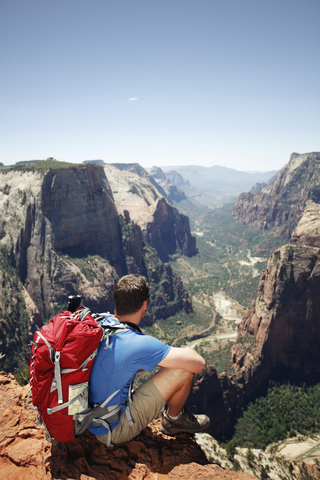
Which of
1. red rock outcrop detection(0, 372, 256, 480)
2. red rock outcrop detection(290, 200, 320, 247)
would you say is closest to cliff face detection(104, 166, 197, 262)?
red rock outcrop detection(290, 200, 320, 247)

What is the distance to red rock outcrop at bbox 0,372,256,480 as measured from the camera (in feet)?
16.8

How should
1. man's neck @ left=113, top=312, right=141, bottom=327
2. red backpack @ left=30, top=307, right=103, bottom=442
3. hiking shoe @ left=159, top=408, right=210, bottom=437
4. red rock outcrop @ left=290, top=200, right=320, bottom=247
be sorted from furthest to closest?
red rock outcrop @ left=290, top=200, right=320, bottom=247 < hiking shoe @ left=159, top=408, right=210, bottom=437 < man's neck @ left=113, top=312, right=141, bottom=327 < red backpack @ left=30, top=307, right=103, bottom=442

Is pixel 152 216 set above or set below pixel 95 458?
below

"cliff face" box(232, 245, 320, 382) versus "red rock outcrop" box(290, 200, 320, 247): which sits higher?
"red rock outcrop" box(290, 200, 320, 247)

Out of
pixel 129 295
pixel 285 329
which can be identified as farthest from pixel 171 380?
pixel 285 329

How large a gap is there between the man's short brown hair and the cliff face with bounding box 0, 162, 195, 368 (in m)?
42.7

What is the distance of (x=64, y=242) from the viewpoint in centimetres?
5919

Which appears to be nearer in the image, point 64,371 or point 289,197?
point 64,371

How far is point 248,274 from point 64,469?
4388 inches

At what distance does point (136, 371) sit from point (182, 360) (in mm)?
924

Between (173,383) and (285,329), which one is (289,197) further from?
(173,383)

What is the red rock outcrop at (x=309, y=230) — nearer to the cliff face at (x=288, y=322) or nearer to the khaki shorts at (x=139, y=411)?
the cliff face at (x=288, y=322)

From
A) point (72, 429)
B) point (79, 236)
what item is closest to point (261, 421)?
point (72, 429)

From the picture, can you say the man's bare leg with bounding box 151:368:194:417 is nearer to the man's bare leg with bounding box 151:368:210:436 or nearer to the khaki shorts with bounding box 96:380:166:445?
the man's bare leg with bounding box 151:368:210:436
